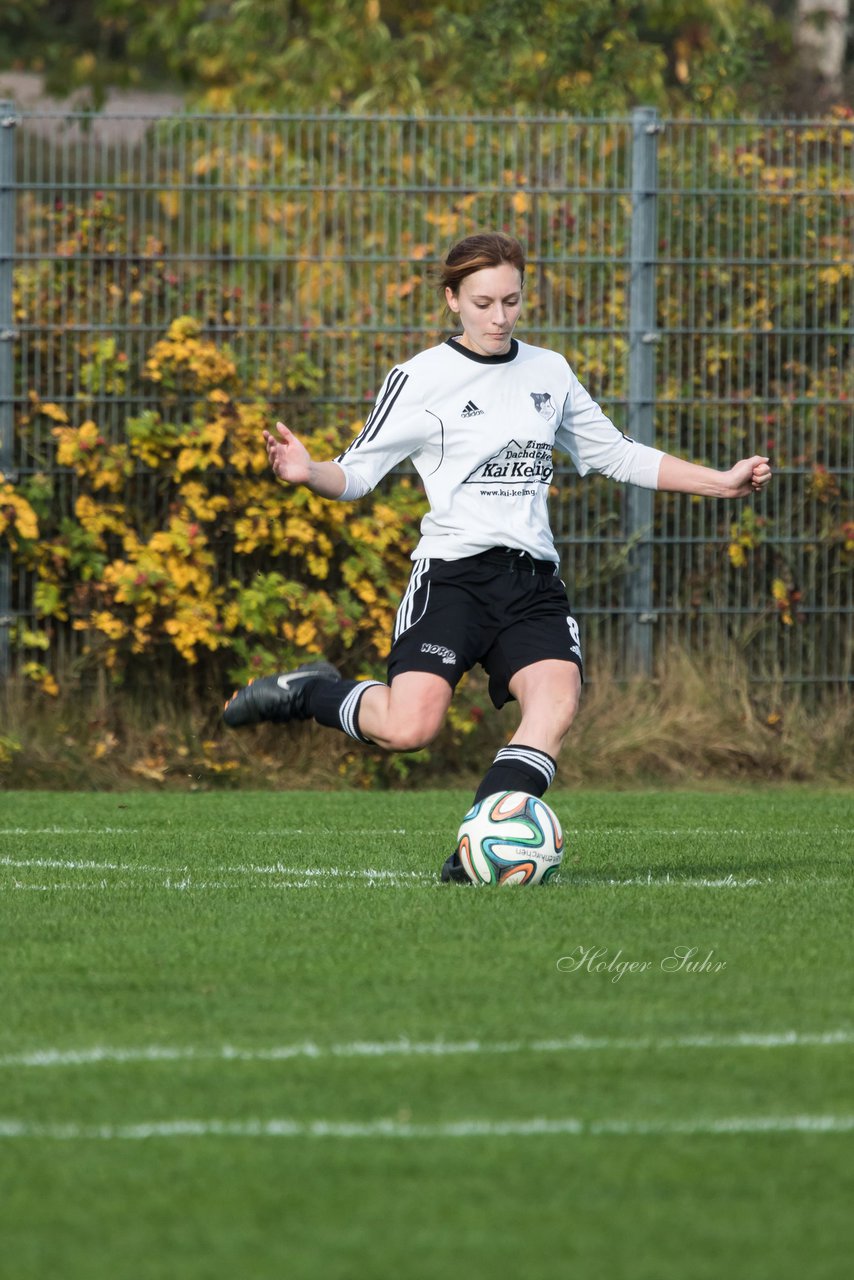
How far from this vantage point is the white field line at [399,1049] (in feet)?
13.0

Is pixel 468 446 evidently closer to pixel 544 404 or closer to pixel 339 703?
pixel 544 404

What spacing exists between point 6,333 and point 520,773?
5.12 metres

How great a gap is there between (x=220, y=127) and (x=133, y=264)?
0.83m

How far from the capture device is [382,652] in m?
10.2

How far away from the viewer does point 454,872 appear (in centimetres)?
636

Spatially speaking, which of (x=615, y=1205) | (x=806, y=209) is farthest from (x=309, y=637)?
(x=615, y=1205)

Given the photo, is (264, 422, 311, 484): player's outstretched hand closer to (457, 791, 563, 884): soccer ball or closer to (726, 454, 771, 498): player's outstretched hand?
(457, 791, 563, 884): soccer ball

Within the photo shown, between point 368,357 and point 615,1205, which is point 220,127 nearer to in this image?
point 368,357

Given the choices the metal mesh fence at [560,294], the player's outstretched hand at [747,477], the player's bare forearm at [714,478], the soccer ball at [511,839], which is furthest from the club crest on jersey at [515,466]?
the metal mesh fence at [560,294]

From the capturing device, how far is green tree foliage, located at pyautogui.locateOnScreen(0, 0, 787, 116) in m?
14.7

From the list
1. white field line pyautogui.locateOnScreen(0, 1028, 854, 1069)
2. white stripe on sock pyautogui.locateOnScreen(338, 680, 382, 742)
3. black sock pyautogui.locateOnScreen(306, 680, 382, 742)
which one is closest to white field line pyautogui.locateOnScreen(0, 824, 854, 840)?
black sock pyautogui.locateOnScreen(306, 680, 382, 742)

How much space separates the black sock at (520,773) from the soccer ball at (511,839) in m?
0.06

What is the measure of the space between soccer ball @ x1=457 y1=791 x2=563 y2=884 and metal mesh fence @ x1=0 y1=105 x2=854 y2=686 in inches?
177

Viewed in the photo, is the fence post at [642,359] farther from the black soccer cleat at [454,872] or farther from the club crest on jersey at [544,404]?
the black soccer cleat at [454,872]
